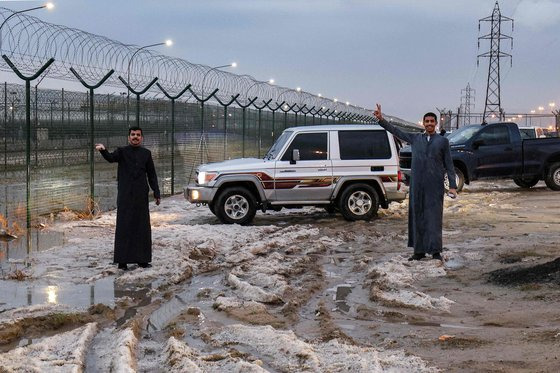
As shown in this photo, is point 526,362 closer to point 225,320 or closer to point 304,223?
point 225,320

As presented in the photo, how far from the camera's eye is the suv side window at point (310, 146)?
596 inches

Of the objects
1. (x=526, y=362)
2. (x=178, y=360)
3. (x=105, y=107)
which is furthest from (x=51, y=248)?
(x=105, y=107)

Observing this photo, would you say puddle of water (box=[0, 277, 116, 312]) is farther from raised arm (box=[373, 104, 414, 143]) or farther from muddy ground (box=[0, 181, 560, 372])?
raised arm (box=[373, 104, 414, 143])

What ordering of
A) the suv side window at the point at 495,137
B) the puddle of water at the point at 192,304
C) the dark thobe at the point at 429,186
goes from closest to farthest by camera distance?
1. the puddle of water at the point at 192,304
2. the dark thobe at the point at 429,186
3. the suv side window at the point at 495,137

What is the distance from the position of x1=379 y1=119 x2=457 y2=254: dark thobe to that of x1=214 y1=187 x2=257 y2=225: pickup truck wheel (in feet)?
15.7

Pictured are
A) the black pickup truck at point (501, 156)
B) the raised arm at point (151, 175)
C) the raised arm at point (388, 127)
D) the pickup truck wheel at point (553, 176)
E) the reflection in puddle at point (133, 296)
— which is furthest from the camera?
the pickup truck wheel at point (553, 176)

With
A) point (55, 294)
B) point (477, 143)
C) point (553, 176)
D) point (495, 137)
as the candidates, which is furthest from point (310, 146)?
point (553, 176)

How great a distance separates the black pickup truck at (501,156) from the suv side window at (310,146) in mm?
7303

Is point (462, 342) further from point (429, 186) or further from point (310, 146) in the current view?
point (310, 146)

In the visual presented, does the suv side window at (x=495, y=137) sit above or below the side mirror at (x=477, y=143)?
above

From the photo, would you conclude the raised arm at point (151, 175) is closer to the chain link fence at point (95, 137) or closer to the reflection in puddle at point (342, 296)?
the reflection in puddle at point (342, 296)

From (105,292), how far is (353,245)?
491 centimetres

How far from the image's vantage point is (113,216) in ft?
49.4

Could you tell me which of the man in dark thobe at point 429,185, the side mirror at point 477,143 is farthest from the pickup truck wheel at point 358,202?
the side mirror at point 477,143
